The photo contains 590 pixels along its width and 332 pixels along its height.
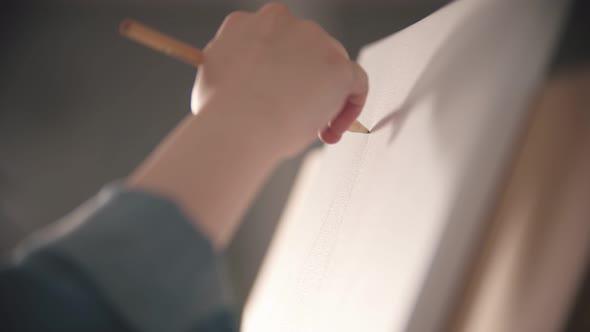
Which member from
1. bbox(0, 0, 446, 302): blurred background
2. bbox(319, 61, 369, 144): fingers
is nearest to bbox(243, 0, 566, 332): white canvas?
bbox(319, 61, 369, 144): fingers

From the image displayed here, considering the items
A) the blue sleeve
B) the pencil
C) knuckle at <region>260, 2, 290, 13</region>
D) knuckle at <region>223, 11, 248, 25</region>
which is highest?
the pencil

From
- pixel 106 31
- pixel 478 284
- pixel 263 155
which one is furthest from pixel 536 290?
pixel 106 31

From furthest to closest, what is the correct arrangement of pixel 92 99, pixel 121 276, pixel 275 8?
pixel 92 99 < pixel 275 8 < pixel 121 276

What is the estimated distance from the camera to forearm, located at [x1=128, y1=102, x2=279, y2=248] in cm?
15

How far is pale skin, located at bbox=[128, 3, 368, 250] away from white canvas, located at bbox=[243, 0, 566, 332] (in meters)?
0.04

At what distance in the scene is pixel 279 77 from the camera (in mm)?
196

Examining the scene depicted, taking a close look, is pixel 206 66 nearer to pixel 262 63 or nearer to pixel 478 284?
pixel 262 63

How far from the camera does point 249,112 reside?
0.18 metres

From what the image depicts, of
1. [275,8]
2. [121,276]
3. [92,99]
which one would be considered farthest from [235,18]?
[92,99]

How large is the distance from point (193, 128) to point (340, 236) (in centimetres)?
14

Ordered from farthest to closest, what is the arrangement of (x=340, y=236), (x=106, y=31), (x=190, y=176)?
1. (x=106, y=31)
2. (x=340, y=236)
3. (x=190, y=176)

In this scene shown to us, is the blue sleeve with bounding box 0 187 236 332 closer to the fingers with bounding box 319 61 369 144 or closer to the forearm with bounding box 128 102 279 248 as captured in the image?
the forearm with bounding box 128 102 279 248

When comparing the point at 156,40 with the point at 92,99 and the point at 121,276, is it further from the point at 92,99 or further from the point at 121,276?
the point at 92,99

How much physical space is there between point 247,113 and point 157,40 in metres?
0.06
